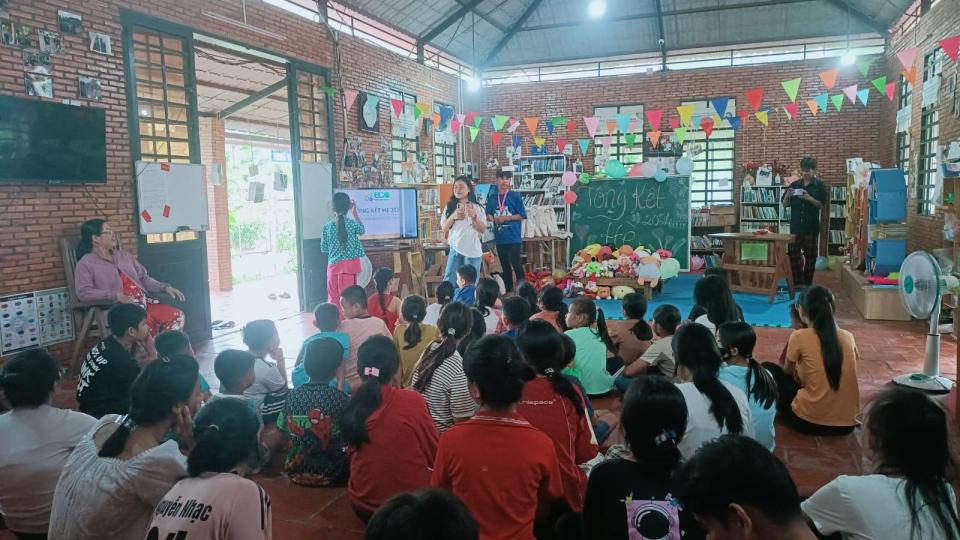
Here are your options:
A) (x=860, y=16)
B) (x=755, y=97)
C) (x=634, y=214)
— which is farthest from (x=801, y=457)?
(x=860, y=16)

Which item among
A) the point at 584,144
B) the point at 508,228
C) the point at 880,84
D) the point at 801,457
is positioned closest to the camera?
the point at 801,457

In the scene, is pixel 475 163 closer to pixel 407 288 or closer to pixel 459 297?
pixel 407 288

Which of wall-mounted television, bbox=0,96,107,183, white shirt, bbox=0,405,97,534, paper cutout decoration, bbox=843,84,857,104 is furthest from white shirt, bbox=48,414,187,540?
paper cutout decoration, bbox=843,84,857,104

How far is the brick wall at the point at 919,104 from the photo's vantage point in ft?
24.7

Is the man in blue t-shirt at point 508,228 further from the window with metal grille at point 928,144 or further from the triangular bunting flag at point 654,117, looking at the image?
the triangular bunting flag at point 654,117

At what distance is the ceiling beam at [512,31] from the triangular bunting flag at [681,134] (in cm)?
354

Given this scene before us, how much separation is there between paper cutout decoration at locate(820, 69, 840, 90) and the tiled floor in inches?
234

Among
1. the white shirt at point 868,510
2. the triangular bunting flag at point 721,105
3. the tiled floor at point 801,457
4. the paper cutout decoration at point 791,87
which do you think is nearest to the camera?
the white shirt at point 868,510

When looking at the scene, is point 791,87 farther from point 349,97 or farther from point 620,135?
point 349,97

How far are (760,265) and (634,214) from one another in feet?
6.21

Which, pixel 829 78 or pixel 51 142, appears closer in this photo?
pixel 51 142

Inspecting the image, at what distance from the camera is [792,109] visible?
11.7m

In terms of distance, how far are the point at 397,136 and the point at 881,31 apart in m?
8.28

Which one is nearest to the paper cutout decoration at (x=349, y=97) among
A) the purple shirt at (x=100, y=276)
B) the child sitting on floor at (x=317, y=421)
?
the purple shirt at (x=100, y=276)
